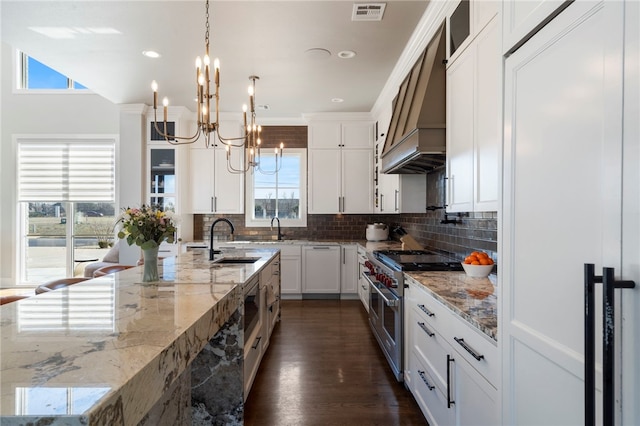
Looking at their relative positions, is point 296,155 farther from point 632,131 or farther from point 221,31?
point 632,131

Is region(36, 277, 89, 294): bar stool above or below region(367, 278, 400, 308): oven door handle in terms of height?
above

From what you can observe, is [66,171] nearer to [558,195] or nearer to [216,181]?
[216,181]

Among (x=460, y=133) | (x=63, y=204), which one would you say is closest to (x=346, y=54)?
(x=460, y=133)

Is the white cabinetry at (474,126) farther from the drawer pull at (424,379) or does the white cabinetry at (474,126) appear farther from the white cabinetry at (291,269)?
Result: the white cabinetry at (291,269)

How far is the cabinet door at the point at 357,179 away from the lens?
5.32 metres

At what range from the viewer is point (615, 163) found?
2.23 ft

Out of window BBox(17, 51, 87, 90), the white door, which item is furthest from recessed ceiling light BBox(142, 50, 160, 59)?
window BBox(17, 51, 87, 90)

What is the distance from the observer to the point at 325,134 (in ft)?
17.5

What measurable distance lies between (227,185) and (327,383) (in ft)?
11.9

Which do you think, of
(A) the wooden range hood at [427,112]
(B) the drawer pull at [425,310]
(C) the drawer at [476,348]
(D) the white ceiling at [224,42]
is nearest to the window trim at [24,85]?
(D) the white ceiling at [224,42]

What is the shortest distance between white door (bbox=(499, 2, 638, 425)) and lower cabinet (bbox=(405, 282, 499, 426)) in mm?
205

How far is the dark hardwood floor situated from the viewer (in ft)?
7.14

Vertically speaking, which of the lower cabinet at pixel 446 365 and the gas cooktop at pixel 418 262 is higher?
the gas cooktop at pixel 418 262

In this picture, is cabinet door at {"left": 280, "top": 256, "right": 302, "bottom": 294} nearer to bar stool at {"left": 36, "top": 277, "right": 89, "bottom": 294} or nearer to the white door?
bar stool at {"left": 36, "top": 277, "right": 89, "bottom": 294}
